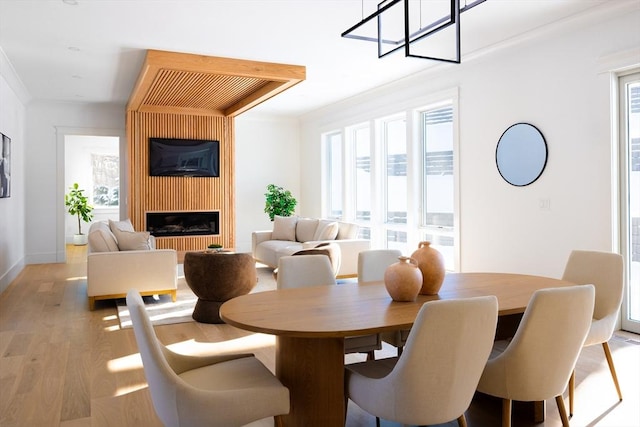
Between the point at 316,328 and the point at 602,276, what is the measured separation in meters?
2.08

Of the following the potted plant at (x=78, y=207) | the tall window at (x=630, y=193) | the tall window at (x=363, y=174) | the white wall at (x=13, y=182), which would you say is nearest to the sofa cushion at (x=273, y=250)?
the tall window at (x=363, y=174)

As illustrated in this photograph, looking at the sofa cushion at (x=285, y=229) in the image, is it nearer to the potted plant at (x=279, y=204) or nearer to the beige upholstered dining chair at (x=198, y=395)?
the potted plant at (x=279, y=204)

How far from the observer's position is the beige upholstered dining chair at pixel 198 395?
171 centimetres

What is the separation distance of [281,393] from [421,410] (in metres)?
0.52

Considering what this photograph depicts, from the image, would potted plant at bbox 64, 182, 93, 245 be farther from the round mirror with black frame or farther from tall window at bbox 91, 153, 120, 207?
the round mirror with black frame

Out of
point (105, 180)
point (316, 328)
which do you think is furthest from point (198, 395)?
point (105, 180)

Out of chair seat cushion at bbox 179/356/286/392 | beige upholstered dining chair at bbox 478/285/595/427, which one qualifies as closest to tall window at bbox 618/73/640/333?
beige upholstered dining chair at bbox 478/285/595/427

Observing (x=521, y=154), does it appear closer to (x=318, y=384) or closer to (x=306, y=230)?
(x=306, y=230)

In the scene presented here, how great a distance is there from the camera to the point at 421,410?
183 centimetres

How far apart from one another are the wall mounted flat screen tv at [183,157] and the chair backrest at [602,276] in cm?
667

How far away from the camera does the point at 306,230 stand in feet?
25.3

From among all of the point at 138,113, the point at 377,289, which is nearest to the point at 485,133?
the point at 377,289

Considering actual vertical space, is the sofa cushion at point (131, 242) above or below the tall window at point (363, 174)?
below

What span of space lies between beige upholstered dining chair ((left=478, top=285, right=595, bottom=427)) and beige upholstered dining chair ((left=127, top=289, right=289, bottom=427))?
95cm
